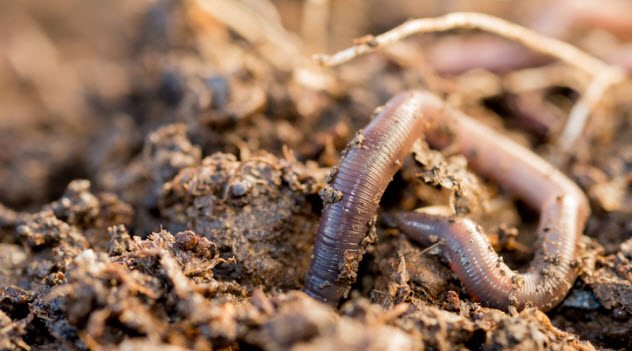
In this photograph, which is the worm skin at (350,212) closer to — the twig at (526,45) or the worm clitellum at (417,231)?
the worm clitellum at (417,231)

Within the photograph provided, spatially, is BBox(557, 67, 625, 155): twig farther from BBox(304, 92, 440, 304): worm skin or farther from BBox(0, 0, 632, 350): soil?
BBox(304, 92, 440, 304): worm skin

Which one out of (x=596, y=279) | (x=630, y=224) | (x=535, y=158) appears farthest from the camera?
(x=535, y=158)

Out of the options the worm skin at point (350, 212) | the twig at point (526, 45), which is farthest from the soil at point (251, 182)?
the twig at point (526, 45)

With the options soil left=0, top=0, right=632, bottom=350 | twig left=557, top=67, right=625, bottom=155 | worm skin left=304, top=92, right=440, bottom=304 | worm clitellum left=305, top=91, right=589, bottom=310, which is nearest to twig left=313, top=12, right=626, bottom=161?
twig left=557, top=67, right=625, bottom=155

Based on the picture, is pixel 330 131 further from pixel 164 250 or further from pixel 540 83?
pixel 540 83

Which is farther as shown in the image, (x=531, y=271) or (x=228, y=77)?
(x=228, y=77)

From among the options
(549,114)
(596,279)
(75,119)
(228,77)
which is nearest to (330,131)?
(228,77)
